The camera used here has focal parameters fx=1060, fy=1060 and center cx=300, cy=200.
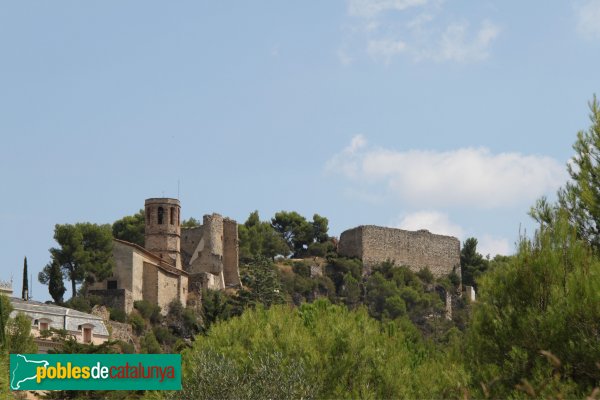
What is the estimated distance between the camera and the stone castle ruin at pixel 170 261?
217ft

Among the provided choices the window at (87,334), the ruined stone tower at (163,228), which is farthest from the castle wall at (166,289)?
the window at (87,334)

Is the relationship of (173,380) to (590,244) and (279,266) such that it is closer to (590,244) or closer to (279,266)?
(590,244)

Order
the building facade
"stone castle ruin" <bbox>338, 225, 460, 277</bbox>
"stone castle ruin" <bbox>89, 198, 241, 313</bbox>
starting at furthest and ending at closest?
"stone castle ruin" <bbox>338, 225, 460, 277</bbox>
"stone castle ruin" <bbox>89, 198, 241, 313</bbox>
the building facade

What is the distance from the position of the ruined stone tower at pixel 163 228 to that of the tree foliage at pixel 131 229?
27.5 feet

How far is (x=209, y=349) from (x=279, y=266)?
57.8 m

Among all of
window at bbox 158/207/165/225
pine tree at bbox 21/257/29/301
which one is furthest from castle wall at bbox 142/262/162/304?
pine tree at bbox 21/257/29/301

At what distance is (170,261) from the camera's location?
73.5 m

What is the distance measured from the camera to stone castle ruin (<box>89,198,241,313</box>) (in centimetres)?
6619

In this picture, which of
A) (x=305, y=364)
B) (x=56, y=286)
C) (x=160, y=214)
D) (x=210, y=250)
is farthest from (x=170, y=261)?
(x=305, y=364)

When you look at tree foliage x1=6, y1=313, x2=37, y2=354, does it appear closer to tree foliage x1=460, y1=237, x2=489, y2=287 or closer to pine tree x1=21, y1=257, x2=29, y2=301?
pine tree x1=21, y1=257, x2=29, y2=301

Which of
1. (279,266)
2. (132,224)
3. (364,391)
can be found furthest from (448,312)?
(364,391)

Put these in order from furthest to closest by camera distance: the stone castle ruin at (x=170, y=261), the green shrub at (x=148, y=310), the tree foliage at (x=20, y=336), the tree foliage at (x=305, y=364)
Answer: the stone castle ruin at (x=170, y=261) → the green shrub at (x=148, y=310) → the tree foliage at (x=20, y=336) → the tree foliage at (x=305, y=364)

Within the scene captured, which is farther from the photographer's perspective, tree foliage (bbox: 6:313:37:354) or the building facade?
the building facade

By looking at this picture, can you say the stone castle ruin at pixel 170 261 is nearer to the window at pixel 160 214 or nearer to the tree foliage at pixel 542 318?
the window at pixel 160 214
